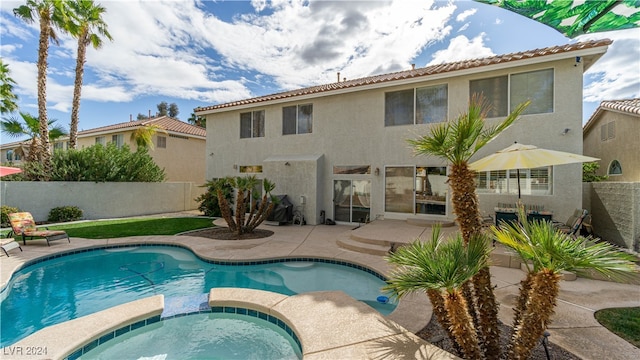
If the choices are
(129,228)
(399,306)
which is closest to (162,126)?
(129,228)

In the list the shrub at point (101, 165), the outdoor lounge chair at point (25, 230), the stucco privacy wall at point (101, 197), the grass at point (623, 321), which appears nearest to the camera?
the grass at point (623, 321)

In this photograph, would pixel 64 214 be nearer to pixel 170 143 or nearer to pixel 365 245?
pixel 170 143

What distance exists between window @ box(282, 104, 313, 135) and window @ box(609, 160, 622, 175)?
52.5 feet

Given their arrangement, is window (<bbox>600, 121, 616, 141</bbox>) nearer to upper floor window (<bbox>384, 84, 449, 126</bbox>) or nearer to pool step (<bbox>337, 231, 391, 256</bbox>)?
A: upper floor window (<bbox>384, 84, 449, 126</bbox>)

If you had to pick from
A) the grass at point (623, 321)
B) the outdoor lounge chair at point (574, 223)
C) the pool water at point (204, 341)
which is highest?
the outdoor lounge chair at point (574, 223)

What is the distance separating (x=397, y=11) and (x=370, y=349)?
1234 centimetres

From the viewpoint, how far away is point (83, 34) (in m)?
18.9

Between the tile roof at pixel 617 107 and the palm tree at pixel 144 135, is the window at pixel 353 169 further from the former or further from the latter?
the palm tree at pixel 144 135

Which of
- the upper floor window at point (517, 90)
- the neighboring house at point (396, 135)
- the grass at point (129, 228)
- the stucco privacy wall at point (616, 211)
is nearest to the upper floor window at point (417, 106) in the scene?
the neighboring house at point (396, 135)

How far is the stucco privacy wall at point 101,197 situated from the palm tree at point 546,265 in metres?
19.2

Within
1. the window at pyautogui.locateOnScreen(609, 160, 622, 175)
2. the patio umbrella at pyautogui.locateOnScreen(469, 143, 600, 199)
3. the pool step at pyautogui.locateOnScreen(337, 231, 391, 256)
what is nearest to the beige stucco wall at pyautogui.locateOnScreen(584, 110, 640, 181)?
the window at pyautogui.locateOnScreen(609, 160, 622, 175)

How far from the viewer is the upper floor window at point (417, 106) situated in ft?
44.2

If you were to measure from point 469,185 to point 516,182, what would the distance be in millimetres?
10131

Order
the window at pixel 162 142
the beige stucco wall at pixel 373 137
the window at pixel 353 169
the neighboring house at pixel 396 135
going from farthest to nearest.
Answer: the window at pixel 162 142, the window at pixel 353 169, the neighboring house at pixel 396 135, the beige stucco wall at pixel 373 137
